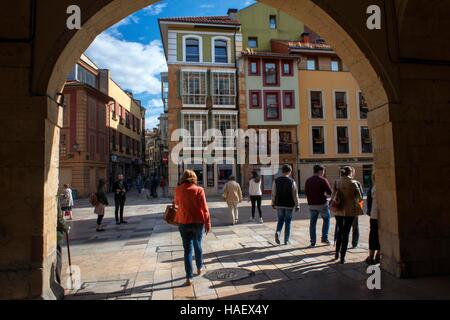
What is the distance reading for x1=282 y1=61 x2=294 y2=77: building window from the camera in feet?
84.7

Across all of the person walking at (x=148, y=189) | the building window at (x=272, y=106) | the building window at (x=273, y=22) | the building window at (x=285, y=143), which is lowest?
the person walking at (x=148, y=189)

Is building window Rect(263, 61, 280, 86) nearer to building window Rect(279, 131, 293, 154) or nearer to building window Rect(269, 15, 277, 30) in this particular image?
building window Rect(279, 131, 293, 154)

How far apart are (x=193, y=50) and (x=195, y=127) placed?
617cm

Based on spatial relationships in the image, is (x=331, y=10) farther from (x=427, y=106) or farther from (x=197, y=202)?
(x=197, y=202)

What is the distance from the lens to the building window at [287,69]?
25.8 meters

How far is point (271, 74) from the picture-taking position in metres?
25.6

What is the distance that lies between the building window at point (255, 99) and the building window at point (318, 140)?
558 cm

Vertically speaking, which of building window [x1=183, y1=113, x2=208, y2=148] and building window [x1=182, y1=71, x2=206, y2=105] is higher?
building window [x1=182, y1=71, x2=206, y2=105]

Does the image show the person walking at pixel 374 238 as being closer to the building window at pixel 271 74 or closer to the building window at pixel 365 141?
the building window at pixel 271 74

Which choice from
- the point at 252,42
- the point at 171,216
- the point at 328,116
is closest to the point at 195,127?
the point at 252,42

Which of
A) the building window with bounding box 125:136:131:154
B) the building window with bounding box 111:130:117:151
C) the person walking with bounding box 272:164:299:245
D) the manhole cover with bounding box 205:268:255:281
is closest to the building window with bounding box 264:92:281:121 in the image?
the building window with bounding box 111:130:117:151

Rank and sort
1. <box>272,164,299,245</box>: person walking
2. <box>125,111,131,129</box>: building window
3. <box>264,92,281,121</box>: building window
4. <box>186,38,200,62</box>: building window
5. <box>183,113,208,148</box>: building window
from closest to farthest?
<box>272,164,299,245</box>: person walking
<box>183,113,208,148</box>: building window
<box>186,38,200,62</box>: building window
<box>264,92,281,121</box>: building window
<box>125,111,131,129</box>: building window

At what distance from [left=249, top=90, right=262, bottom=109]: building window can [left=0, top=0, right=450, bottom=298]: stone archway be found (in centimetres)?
1991

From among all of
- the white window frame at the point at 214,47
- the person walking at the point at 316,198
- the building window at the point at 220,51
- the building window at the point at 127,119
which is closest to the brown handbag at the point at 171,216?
A: the person walking at the point at 316,198
